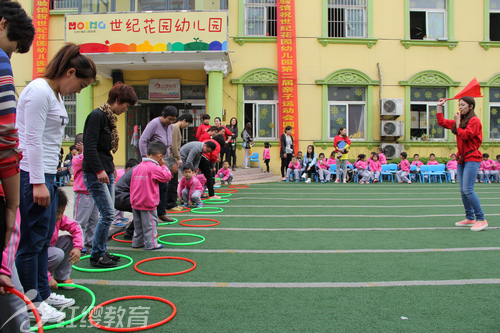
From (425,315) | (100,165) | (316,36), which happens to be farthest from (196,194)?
(316,36)

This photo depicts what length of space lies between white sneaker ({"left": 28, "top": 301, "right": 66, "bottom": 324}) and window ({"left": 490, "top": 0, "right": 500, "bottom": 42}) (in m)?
20.6

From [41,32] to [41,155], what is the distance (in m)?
16.8

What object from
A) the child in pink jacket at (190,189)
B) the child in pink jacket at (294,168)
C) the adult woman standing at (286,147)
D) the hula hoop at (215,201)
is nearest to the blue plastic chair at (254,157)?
the adult woman standing at (286,147)

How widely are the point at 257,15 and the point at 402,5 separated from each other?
6546 mm

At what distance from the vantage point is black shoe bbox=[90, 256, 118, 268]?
4008mm

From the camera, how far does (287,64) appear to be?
53.7 ft

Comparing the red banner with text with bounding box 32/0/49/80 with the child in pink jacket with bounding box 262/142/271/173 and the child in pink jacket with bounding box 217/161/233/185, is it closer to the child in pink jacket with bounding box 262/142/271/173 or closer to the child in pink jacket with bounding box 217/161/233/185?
the child in pink jacket with bounding box 217/161/233/185

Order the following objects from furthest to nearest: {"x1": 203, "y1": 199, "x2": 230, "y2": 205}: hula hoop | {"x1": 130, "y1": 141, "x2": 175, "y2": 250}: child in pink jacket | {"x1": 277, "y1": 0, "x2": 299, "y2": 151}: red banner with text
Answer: {"x1": 277, "y1": 0, "x2": 299, "y2": 151}: red banner with text < {"x1": 203, "y1": 199, "x2": 230, "y2": 205}: hula hoop < {"x1": 130, "y1": 141, "x2": 175, "y2": 250}: child in pink jacket

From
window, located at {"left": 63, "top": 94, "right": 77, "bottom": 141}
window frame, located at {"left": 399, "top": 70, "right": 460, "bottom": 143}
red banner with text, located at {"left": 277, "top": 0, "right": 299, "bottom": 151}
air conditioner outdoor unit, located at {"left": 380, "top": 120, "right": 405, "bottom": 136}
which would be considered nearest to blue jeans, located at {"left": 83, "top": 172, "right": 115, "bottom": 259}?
red banner with text, located at {"left": 277, "top": 0, "right": 299, "bottom": 151}

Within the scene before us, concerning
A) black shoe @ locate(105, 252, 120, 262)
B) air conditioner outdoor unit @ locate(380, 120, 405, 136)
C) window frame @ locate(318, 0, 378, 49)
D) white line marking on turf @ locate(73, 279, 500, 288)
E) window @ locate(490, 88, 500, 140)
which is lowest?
white line marking on turf @ locate(73, 279, 500, 288)

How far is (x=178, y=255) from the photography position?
4555 millimetres

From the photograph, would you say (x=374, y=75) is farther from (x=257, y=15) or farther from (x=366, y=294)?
(x=366, y=294)

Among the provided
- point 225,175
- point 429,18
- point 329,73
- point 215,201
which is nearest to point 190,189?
point 215,201

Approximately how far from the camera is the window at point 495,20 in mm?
17344
